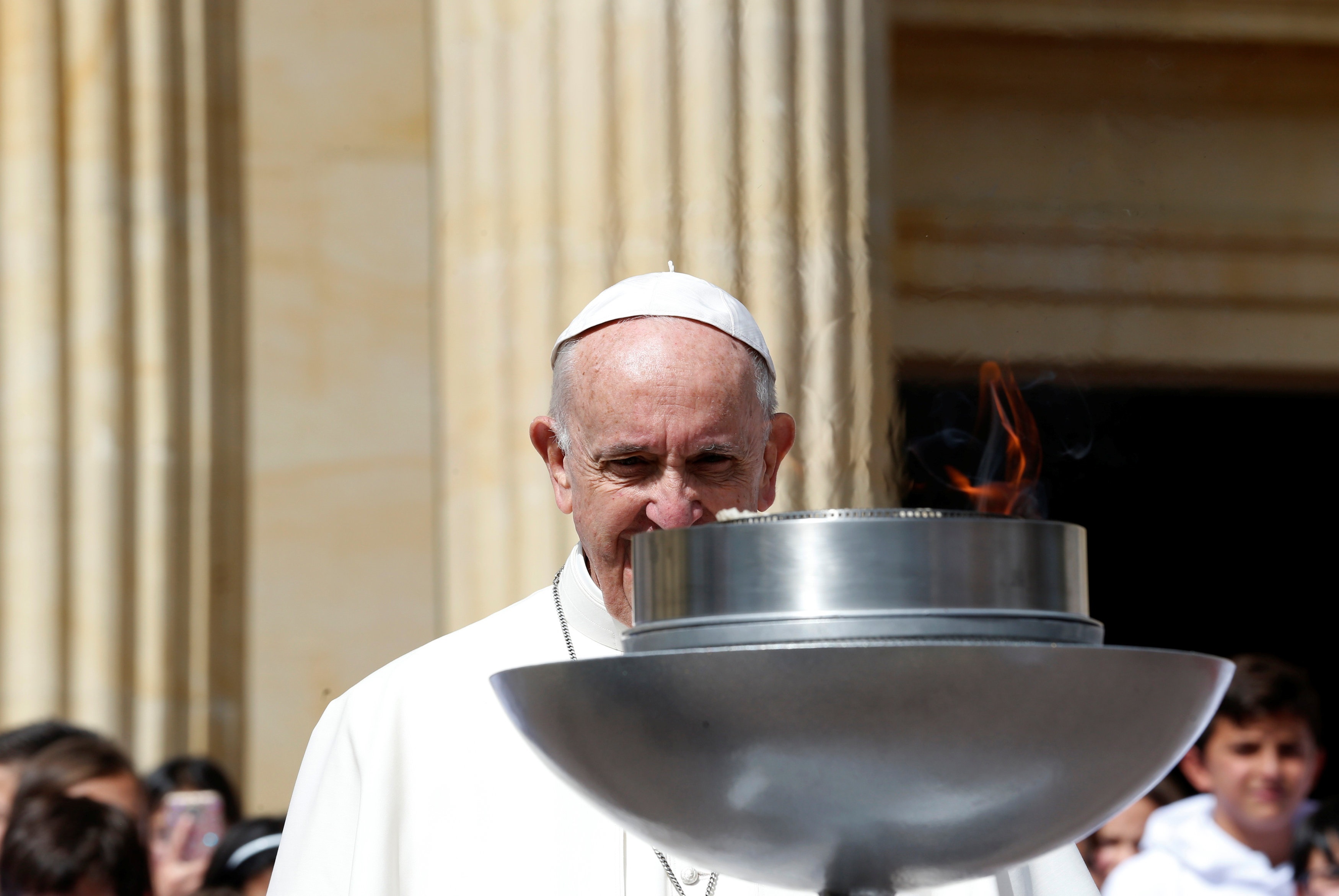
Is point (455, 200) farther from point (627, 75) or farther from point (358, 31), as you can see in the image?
point (358, 31)

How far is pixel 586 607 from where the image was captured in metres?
2.48

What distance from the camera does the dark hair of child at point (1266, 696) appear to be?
172 inches

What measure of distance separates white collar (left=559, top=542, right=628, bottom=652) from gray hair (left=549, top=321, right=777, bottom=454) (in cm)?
24

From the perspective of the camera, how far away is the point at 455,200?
5.19 metres

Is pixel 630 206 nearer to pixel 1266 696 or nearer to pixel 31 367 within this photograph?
pixel 31 367

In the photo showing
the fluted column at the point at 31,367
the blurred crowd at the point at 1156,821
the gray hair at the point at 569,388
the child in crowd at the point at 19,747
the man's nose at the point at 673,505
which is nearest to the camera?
the man's nose at the point at 673,505

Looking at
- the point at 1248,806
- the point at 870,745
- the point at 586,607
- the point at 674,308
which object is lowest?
the point at 1248,806

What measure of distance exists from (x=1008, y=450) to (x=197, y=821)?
11.6 feet

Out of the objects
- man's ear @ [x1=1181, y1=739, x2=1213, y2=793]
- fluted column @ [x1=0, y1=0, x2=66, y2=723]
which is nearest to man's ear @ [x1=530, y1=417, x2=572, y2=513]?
man's ear @ [x1=1181, y1=739, x2=1213, y2=793]

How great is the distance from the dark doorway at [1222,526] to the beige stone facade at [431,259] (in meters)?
1.36

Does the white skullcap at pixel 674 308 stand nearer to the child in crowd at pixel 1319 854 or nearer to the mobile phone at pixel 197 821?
the child in crowd at pixel 1319 854

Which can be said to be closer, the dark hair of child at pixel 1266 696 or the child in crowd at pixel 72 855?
the child in crowd at pixel 72 855

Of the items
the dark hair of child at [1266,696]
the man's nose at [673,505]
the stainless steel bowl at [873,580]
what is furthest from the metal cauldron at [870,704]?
the dark hair of child at [1266,696]

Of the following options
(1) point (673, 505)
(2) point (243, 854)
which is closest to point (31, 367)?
(2) point (243, 854)
